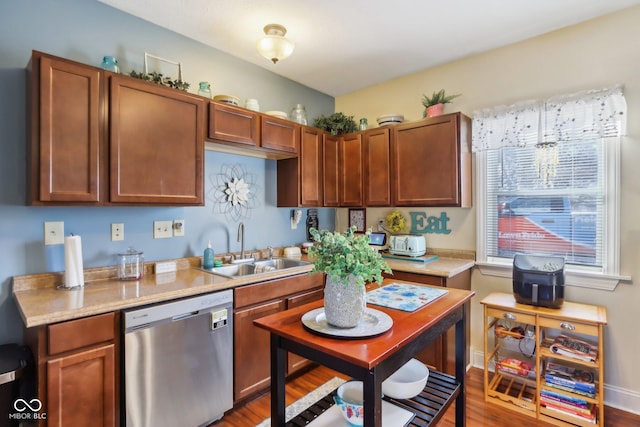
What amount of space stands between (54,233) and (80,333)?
758mm

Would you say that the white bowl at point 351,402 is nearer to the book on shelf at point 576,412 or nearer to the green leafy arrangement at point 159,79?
the book on shelf at point 576,412

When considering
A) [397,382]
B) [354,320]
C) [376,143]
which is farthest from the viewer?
[376,143]

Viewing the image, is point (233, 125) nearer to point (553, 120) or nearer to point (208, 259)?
point (208, 259)

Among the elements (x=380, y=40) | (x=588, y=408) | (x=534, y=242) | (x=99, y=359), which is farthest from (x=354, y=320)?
(x=380, y=40)

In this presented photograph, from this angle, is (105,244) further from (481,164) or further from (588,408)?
(588,408)

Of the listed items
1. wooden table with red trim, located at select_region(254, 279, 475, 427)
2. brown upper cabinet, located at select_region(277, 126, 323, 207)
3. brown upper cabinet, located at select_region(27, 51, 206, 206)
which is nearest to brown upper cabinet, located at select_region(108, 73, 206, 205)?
brown upper cabinet, located at select_region(27, 51, 206, 206)

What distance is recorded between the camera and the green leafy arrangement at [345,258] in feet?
3.77

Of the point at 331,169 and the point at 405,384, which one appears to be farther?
the point at 331,169

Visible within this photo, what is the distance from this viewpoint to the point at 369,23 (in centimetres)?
232

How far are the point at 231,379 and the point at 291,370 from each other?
0.55m

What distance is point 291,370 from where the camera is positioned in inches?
96.9

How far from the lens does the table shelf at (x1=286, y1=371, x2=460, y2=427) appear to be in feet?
4.42

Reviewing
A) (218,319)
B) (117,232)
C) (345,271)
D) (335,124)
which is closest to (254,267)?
(218,319)

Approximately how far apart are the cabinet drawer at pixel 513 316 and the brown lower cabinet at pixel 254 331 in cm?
146
